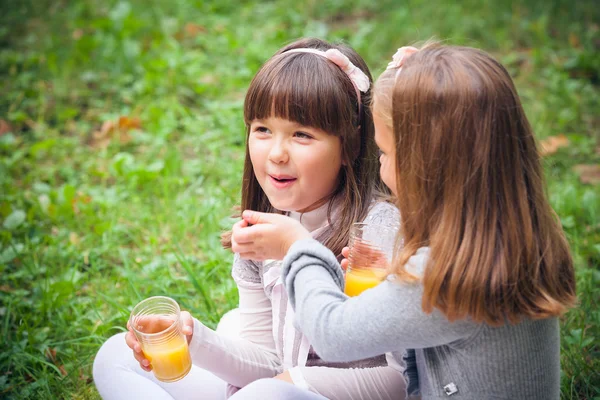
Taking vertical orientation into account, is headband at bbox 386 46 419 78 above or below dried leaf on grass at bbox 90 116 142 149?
above

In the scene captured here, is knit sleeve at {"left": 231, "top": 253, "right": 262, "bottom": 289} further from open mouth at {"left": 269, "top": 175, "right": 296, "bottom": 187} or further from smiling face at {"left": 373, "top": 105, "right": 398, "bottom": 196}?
smiling face at {"left": 373, "top": 105, "right": 398, "bottom": 196}

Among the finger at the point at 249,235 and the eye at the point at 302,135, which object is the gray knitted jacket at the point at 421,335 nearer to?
the finger at the point at 249,235

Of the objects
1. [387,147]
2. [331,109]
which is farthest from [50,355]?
[387,147]

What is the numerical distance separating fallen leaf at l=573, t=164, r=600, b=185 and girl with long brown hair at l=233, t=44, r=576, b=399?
2018 mm

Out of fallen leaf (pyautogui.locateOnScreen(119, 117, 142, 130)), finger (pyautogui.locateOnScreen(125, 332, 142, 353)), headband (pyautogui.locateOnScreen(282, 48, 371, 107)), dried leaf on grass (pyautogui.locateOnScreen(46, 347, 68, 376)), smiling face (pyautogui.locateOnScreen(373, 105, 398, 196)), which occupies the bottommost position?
dried leaf on grass (pyautogui.locateOnScreen(46, 347, 68, 376))

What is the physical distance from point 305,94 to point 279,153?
6.5 inches

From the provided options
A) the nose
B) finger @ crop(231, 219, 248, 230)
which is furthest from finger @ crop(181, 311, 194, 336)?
the nose

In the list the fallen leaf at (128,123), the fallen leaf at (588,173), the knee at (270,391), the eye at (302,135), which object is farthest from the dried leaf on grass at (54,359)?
the fallen leaf at (588,173)

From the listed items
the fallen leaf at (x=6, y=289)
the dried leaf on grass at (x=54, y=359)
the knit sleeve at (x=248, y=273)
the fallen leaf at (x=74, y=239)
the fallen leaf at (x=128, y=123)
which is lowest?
the dried leaf on grass at (x=54, y=359)

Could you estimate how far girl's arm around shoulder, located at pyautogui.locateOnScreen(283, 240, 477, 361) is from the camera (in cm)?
127

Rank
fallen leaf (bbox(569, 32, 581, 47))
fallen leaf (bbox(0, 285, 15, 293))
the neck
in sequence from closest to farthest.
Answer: the neck → fallen leaf (bbox(0, 285, 15, 293)) → fallen leaf (bbox(569, 32, 581, 47))

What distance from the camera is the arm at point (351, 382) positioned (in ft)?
5.27

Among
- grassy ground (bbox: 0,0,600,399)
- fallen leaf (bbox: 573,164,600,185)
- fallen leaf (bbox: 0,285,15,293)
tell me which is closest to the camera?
grassy ground (bbox: 0,0,600,399)

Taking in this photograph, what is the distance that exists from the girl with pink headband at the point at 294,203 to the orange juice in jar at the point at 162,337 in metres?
0.05
